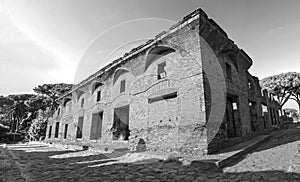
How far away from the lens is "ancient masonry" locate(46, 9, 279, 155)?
21.4 feet

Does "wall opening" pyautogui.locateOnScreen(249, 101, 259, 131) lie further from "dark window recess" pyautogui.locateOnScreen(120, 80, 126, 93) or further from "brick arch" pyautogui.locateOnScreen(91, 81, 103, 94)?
"brick arch" pyautogui.locateOnScreen(91, 81, 103, 94)

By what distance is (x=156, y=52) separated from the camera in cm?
903

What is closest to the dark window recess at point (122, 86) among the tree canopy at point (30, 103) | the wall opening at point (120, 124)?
the wall opening at point (120, 124)

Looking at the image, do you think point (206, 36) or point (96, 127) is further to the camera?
point (96, 127)

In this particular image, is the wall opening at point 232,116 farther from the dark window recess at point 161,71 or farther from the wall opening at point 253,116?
the dark window recess at point 161,71

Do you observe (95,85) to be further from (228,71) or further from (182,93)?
(228,71)

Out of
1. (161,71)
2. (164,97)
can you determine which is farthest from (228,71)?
(164,97)

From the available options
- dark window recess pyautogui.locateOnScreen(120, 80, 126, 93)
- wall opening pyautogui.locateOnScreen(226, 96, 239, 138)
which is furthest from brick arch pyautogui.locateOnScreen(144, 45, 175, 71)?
wall opening pyautogui.locateOnScreen(226, 96, 239, 138)

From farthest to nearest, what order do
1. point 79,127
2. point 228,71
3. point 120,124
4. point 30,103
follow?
point 30,103, point 79,127, point 120,124, point 228,71

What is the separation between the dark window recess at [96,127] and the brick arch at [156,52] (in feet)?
21.8

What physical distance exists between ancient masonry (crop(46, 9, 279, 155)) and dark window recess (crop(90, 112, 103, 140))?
0.15 m

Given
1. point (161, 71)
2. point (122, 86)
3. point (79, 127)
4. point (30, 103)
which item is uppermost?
point (30, 103)

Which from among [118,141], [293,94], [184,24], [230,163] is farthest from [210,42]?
[293,94]

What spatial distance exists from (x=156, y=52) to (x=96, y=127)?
8126mm
